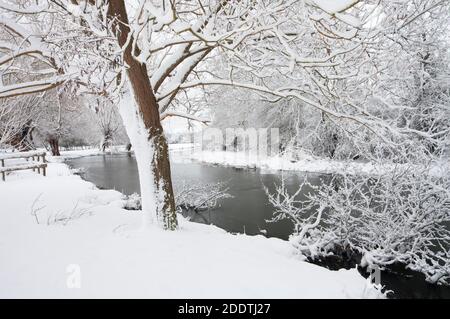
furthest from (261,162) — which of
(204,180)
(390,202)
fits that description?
(390,202)

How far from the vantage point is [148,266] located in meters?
3.90

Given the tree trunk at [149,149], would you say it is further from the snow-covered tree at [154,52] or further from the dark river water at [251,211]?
the dark river water at [251,211]

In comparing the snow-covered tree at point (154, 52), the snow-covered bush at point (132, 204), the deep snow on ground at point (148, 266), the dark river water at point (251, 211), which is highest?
the snow-covered tree at point (154, 52)

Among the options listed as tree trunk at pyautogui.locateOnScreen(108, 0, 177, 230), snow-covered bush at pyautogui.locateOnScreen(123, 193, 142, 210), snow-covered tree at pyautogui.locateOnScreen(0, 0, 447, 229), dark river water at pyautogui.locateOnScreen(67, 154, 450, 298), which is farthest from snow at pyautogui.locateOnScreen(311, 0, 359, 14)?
snow-covered bush at pyautogui.locateOnScreen(123, 193, 142, 210)

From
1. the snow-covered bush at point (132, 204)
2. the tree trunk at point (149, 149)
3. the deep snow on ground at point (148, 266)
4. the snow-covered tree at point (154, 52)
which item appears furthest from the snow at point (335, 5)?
the snow-covered bush at point (132, 204)

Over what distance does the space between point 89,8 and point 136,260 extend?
12.3ft

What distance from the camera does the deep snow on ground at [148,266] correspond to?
3.38 meters

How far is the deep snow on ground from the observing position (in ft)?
11.1

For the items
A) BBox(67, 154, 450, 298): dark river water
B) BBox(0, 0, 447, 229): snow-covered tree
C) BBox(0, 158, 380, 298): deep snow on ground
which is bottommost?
BBox(67, 154, 450, 298): dark river water

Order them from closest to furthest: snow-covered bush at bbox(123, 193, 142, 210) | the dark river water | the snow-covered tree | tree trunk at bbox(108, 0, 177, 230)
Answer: the snow-covered tree, tree trunk at bbox(108, 0, 177, 230), the dark river water, snow-covered bush at bbox(123, 193, 142, 210)

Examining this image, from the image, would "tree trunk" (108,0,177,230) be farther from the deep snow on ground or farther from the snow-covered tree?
the deep snow on ground

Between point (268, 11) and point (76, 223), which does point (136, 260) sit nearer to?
point (76, 223)

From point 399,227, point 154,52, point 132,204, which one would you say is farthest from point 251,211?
point 154,52

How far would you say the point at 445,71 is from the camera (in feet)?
55.2
